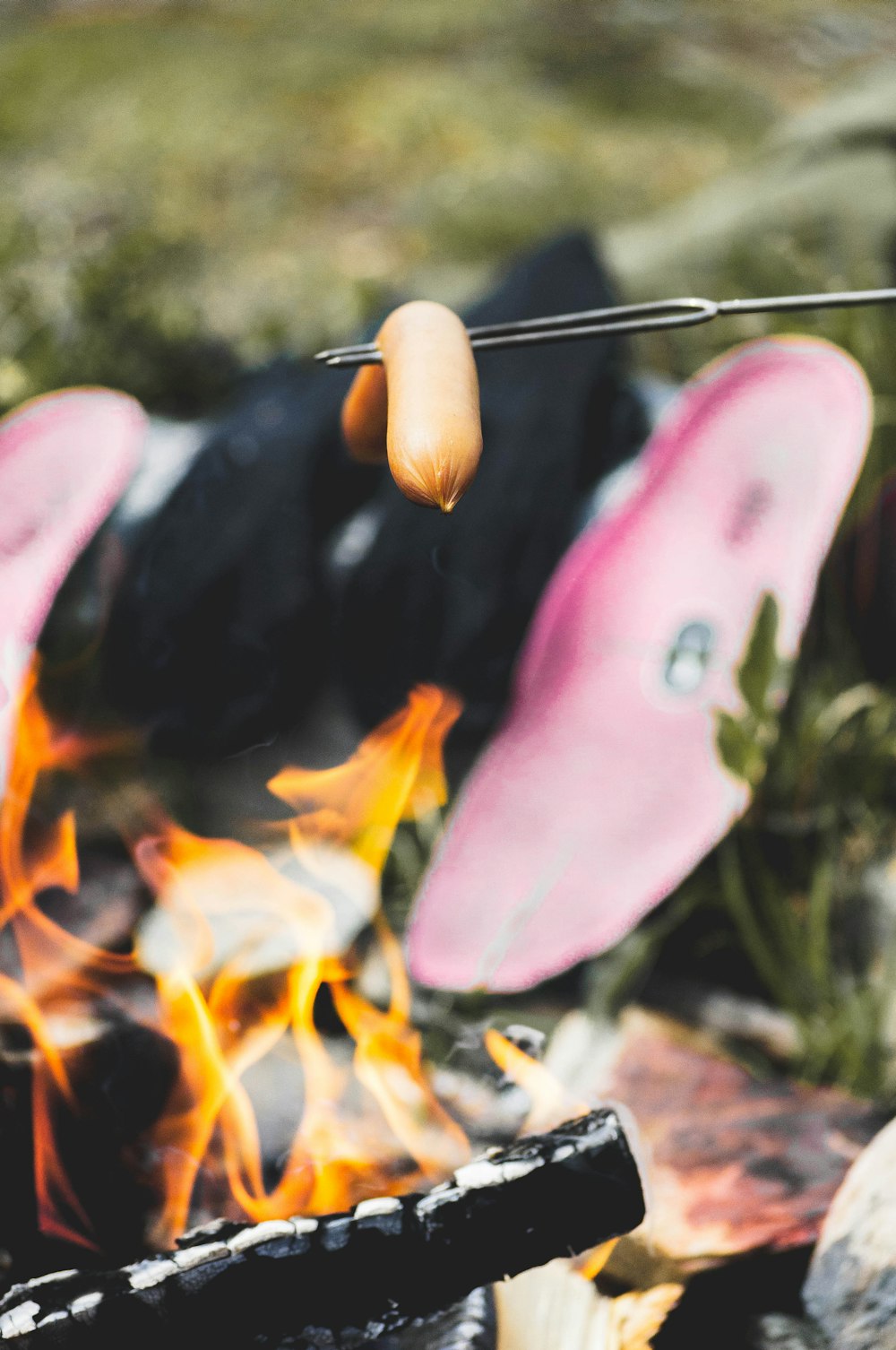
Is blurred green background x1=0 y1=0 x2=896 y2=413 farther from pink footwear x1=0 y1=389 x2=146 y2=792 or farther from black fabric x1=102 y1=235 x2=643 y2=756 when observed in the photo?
black fabric x1=102 y1=235 x2=643 y2=756

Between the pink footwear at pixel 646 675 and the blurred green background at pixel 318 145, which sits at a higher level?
the blurred green background at pixel 318 145

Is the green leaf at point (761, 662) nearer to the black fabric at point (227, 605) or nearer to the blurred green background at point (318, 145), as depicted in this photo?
the black fabric at point (227, 605)

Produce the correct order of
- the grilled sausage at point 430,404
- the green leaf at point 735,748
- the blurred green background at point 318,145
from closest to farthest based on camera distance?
the grilled sausage at point 430,404
the green leaf at point 735,748
the blurred green background at point 318,145

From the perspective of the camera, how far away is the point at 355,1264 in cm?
48

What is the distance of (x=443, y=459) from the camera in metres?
0.40

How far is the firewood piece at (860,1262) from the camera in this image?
0.49 m

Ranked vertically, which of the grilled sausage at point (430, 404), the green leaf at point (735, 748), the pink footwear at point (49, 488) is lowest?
the green leaf at point (735, 748)

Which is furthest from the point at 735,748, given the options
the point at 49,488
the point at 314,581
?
the point at 49,488

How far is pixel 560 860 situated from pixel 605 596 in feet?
1.21

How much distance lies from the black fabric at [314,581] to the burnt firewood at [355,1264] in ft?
1.91

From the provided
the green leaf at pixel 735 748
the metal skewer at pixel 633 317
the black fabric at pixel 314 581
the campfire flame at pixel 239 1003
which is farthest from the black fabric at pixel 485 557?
the metal skewer at pixel 633 317

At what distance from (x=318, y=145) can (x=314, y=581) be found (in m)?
2.88

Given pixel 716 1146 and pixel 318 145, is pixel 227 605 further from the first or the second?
pixel 318 145

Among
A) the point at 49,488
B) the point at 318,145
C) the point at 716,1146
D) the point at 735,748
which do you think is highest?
the point at 318,145
